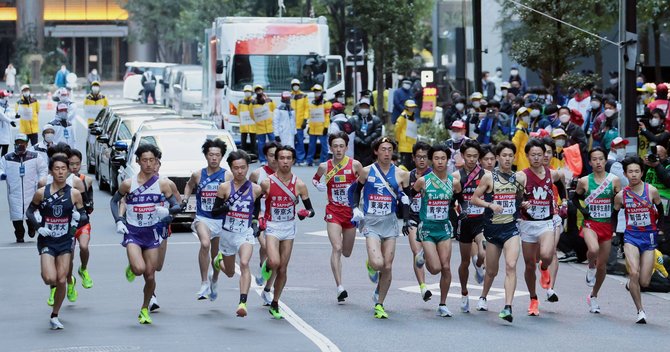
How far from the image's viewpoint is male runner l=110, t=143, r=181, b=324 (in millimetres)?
14633

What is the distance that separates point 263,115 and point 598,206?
65.1ft

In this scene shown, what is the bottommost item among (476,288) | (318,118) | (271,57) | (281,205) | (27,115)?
(476,288)

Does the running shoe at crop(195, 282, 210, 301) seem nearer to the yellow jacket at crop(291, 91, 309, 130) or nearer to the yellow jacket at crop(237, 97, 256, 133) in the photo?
the yellow jacket at crop(237, 97, 256, 133)

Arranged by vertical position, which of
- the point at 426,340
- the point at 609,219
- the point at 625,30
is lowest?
the point at 426,340

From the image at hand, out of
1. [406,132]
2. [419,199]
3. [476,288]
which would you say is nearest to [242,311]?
[419,199]

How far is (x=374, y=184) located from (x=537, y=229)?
5.78 feet

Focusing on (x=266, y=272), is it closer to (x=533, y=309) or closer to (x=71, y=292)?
(x=71, y=292)

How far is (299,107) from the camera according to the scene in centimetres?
3584

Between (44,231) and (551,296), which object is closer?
(44,231)

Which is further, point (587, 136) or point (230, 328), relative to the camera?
point (587, 136)

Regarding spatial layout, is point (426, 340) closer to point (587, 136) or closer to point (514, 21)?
point (587, 136)

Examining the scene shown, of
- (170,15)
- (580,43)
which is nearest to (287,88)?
(580,43)

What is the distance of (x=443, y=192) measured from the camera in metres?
15.4

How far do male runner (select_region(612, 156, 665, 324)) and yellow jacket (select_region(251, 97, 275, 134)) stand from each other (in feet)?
66.2
